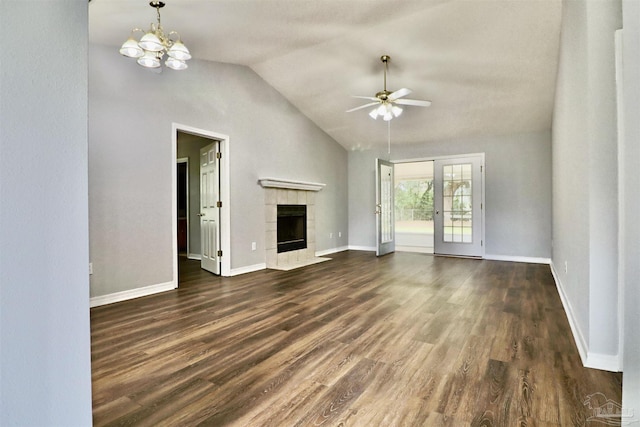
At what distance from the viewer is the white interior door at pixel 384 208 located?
7.12 metres

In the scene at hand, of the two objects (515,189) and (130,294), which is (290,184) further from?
(515,189)

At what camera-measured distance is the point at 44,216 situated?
90 cm

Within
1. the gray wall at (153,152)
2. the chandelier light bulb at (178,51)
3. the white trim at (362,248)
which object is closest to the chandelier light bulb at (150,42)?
the chandelier light bulb at (178,51)

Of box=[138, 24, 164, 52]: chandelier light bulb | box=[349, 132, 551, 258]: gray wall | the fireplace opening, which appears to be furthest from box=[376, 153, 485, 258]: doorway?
box=[138, 24, 164, 52]: chandelier light bulb

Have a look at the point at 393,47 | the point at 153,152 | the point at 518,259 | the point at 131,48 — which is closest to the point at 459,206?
the point at 518,259

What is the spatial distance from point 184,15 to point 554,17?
3.87 metres

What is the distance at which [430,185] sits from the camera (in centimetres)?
1026

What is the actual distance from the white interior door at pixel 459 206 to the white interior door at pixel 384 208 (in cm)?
101

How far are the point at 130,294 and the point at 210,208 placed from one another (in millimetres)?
1822

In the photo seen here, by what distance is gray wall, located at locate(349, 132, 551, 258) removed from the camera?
6.14 meters

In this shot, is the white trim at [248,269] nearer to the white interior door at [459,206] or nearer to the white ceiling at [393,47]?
the white ceiling at [393,47]

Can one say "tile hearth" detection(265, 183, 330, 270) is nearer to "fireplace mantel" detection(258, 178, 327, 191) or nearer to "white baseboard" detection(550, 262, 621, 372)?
"fireplace mantel" detection(258, 178, 327, 191)

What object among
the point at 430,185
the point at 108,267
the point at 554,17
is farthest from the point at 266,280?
the point at 430,185

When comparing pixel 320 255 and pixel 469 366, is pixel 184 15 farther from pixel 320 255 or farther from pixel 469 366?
pixel 320 255
